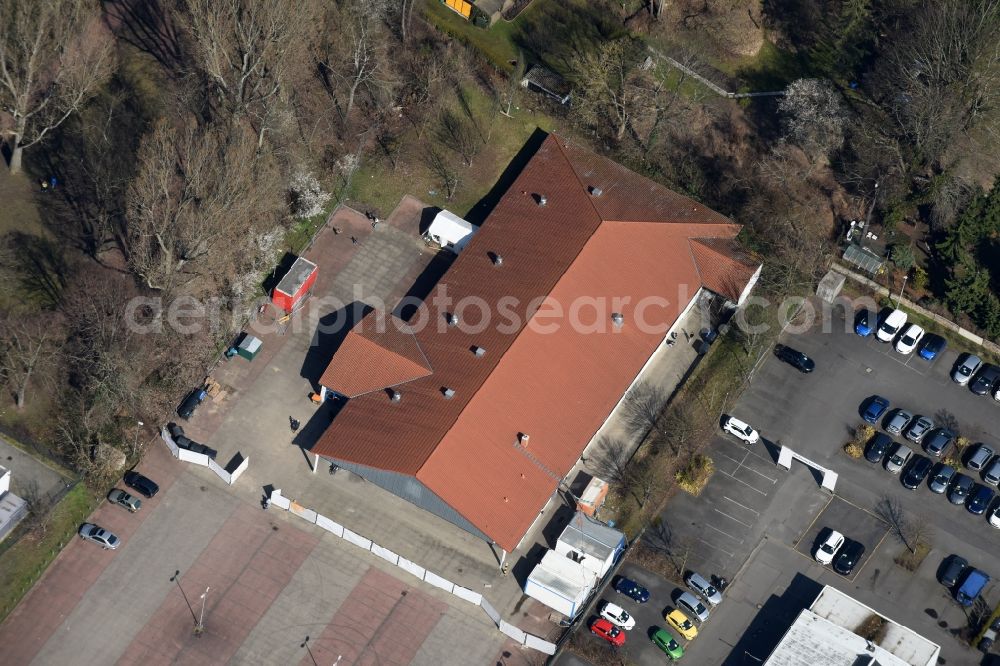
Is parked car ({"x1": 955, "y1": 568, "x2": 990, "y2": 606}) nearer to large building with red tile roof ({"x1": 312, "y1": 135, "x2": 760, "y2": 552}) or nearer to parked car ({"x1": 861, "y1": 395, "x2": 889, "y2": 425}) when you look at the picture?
parked car ({"x1": 861, "y1": 395, "x2": 889, "y2": 425})

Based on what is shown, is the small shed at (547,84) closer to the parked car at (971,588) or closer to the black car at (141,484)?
the black car at (141,484)

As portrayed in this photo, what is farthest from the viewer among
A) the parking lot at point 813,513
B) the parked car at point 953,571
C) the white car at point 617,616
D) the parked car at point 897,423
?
the parked car at point 897,423

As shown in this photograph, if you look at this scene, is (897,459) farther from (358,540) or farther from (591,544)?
(358,540)

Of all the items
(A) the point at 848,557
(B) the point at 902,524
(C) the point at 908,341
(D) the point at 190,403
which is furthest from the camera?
(C) the point at 908,341

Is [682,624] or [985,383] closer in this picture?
[682,624]

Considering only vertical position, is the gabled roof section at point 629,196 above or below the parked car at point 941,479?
above

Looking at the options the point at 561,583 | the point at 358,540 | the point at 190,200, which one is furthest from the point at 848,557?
the point at 190,200

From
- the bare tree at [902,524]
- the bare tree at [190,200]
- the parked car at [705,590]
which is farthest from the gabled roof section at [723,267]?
the bare tree at [190,200]

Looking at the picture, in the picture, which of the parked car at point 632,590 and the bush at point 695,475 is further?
the bush at point 695,475
